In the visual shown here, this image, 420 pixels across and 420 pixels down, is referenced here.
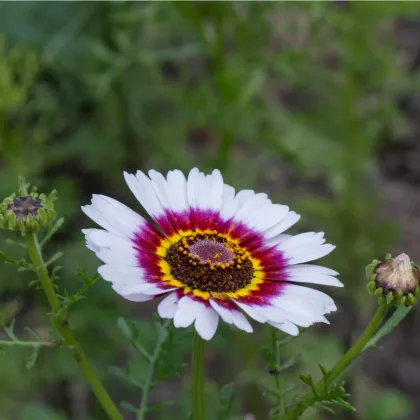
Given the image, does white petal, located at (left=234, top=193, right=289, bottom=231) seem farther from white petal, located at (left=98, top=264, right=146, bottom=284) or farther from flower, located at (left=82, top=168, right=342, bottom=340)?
white petal, located at (left=98, top=264, right=146, bottom=284)

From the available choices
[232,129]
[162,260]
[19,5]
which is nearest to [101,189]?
[19,5]

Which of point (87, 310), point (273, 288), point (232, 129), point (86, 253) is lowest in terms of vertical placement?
point (273, 288)

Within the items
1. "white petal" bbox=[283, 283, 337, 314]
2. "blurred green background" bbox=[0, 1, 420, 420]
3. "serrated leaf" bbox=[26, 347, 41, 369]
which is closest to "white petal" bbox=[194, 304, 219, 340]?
"white petal" bbox=[283, 283, 337, 314]

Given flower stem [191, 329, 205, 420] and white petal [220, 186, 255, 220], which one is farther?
white petal [220, 186, 255, 220]

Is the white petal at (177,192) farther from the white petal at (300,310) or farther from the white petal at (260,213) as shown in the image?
the white petal at (300,310)

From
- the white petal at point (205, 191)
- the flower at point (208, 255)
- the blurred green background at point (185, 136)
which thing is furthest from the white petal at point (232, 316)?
the blurred green background at point (185, 136)

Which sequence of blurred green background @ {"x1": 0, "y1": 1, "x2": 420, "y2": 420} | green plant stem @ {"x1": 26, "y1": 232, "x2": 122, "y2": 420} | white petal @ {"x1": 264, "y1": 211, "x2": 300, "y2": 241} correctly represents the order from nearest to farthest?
green plant stem @ {"x1": 26, "y1": 232, "x2": 122, "y2": 420}, white petal @ {"x1": 264, "y1": 211, "x2": 300, "y2": 241}, blurred green background @ {"x1": 0, "y1": 1, "x2": 420, "y2": 420}

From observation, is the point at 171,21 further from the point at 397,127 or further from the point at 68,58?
the point at 397,127
